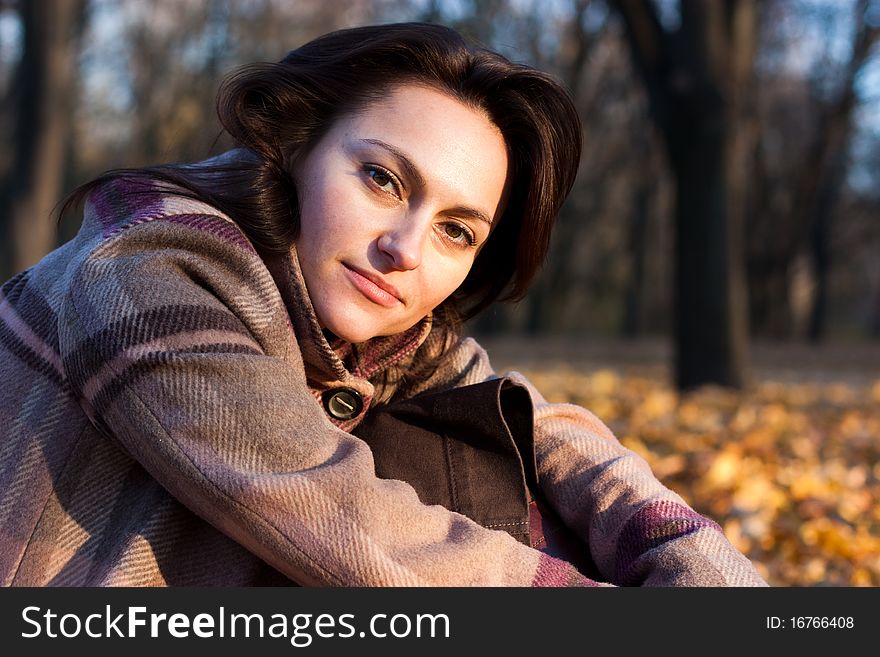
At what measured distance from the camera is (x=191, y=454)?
4.89ft

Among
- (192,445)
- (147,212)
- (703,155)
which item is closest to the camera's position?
(192,445)

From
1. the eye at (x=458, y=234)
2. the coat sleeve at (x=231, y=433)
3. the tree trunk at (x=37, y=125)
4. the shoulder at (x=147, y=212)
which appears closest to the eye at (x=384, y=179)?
the eye at (x=458, y=234)

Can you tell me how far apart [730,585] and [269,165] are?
1.14m

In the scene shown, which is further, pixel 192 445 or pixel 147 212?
pixel 147 212

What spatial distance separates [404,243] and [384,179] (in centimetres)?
13

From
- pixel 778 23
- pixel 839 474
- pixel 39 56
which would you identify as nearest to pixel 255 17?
pixel 778 23

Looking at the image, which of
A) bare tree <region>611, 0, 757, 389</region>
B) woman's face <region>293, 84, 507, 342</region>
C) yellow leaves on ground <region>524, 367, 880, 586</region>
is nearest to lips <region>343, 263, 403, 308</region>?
woman's face <region>293, 84, 507, 342</region>

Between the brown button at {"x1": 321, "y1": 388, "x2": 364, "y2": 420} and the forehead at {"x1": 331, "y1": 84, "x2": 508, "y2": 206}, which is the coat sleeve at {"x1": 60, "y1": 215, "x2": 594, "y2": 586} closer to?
the brown button at {"x1": 321, "y1": 388, "x2": 364, "y2": 420}

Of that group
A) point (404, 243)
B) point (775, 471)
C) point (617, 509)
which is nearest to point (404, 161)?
point (404, 243)

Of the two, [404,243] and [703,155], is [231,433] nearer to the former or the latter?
[404,243]

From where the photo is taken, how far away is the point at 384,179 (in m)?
1.87

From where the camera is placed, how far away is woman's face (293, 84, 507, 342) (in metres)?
1.84

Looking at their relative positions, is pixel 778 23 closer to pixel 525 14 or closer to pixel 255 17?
pixel 525 14

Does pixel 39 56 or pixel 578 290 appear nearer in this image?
pixel 39 56
